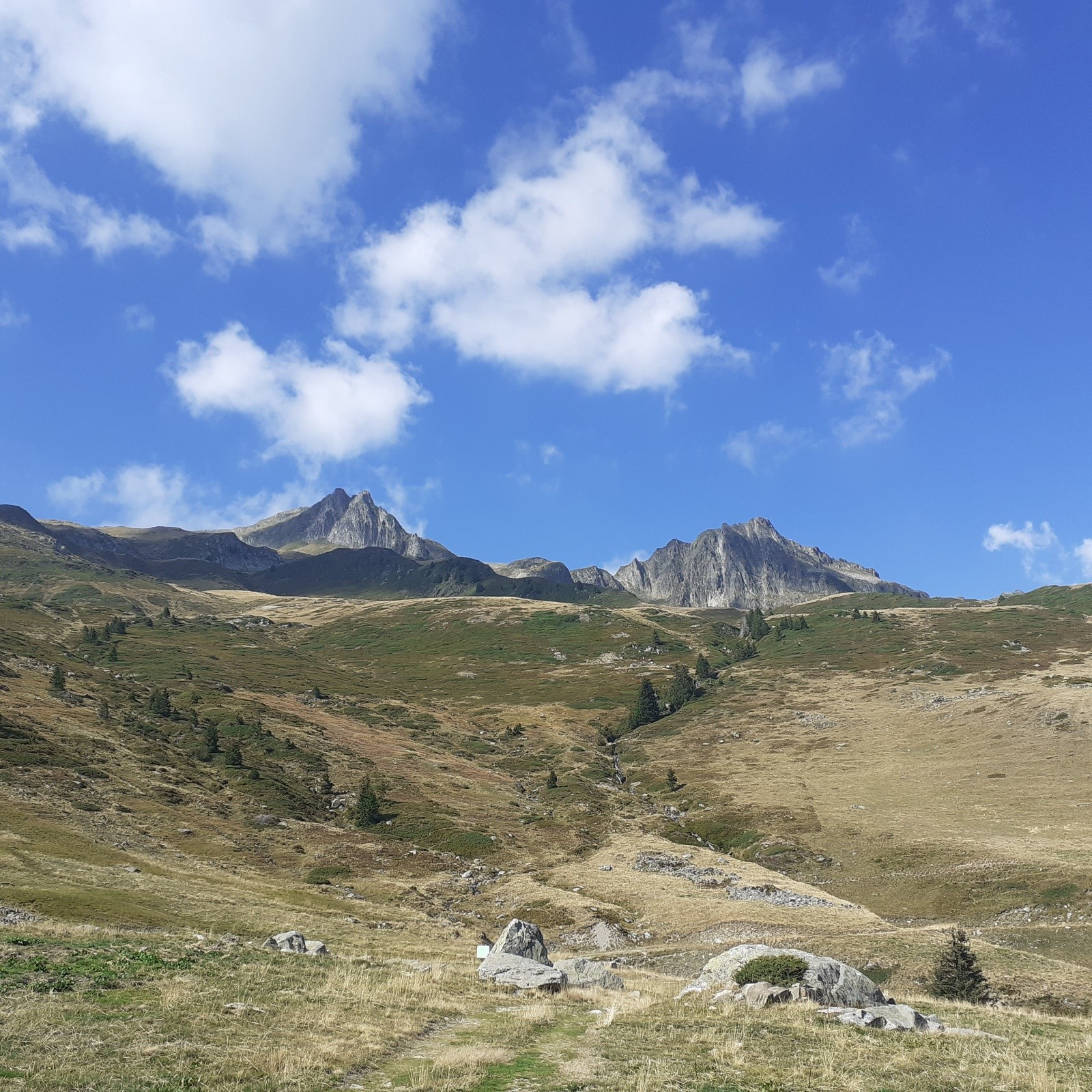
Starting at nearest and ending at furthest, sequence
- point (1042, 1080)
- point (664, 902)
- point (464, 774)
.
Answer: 1. point (1042, 1080)
2. point (664, 902)
3. point (464, 774)

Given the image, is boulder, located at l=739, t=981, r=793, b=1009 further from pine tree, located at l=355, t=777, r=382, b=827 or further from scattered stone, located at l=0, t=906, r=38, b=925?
pine tree, located at l=355, t=777, r=382, b=827

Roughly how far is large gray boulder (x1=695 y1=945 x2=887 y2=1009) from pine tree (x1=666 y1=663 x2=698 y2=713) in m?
123

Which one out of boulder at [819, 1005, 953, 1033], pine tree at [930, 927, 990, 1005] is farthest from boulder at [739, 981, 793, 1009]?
pine tree at [930, 927, 990, 1005]

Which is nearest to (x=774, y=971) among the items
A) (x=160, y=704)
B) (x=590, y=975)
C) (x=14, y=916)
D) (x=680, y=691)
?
(x=590, y=975)

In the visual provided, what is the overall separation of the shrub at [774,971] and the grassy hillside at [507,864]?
2834 millimetres

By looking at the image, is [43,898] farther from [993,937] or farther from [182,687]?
[182,687]

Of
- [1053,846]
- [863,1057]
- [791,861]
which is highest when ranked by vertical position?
[863,1057]

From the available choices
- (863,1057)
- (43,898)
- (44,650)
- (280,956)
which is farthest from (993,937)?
(44,650)

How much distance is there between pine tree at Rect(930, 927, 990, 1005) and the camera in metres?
29.0

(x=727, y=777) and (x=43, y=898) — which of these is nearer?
(x=43, y=898)

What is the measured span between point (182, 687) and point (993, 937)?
11633cm

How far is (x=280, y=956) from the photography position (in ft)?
81.9

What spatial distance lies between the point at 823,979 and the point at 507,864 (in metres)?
43.1

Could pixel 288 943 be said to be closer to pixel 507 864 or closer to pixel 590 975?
pixel 590 975
